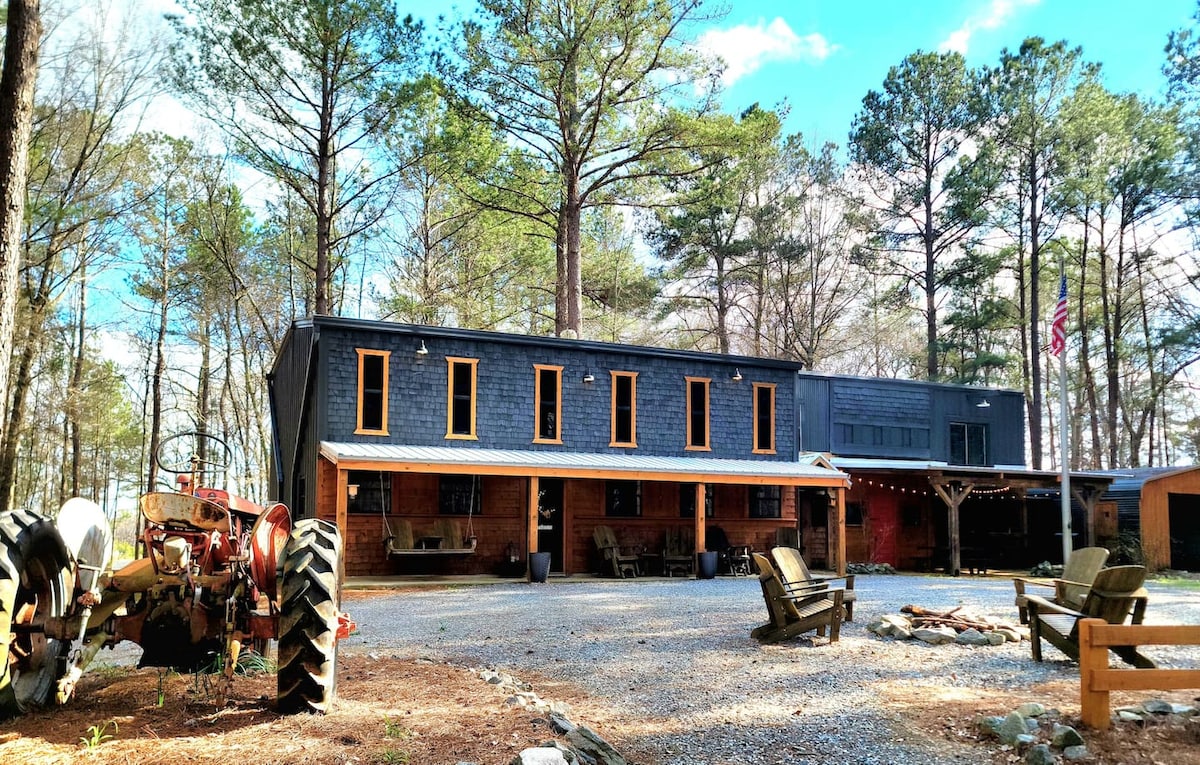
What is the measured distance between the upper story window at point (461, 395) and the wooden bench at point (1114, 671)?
13.1 m

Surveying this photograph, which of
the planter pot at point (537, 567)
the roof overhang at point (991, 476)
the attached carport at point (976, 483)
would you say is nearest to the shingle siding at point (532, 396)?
the roof overhang at point (991, 476)

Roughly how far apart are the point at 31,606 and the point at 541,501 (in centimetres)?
1409

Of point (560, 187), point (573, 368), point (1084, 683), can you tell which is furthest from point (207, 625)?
point (560, 187)

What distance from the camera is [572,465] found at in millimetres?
16281

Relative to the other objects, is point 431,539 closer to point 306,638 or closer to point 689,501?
point 689,501

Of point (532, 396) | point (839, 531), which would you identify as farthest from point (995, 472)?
point (532, 396)

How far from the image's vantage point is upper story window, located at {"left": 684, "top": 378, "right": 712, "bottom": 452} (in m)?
19.3

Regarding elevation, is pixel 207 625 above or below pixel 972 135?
below

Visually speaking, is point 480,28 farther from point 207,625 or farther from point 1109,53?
point 1109,53

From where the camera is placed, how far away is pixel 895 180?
2939 cm

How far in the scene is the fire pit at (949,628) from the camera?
855 centimetres

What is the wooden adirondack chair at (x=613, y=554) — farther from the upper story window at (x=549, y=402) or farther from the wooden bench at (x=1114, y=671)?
the wooden bench at (x=1114, y=671)

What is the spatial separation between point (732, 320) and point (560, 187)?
11.4 meters

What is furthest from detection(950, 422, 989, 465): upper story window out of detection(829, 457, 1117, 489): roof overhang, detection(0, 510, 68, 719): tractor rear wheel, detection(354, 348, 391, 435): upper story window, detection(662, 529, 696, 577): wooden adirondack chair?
detection(0, 510, 68, 719): tractor rear wheel
